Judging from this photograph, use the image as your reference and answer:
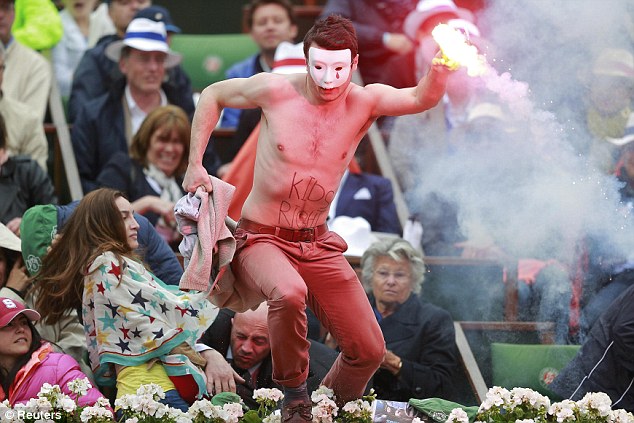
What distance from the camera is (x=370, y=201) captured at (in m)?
7.48

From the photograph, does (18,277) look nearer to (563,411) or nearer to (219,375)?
(219,375)

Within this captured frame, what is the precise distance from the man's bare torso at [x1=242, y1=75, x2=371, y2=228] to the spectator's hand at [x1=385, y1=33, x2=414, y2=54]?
367cm

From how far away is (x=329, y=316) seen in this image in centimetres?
502

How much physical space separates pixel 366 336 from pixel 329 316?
0.17 meters

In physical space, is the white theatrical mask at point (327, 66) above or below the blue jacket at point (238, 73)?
above

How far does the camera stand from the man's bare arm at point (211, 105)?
495 centimetres

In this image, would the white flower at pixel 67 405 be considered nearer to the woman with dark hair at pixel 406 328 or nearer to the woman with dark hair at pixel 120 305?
the woman with dark hair at pixel 120 305

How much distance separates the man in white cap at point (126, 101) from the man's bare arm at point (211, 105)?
2557mm

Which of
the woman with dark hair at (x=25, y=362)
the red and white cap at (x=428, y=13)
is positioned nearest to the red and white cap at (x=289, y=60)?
the red and white cap at (x=428, y=13)

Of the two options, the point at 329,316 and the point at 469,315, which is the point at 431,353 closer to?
the point at 469,315

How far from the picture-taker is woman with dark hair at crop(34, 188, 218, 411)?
5562 mm

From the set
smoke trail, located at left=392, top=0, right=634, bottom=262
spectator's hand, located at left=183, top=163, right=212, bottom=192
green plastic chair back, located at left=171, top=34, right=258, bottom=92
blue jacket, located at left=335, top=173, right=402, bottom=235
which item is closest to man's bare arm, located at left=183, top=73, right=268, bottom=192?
spectator's hand, located at left=183, top=163, right=212, bottom=192

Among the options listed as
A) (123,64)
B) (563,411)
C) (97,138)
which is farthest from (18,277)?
(563,411)

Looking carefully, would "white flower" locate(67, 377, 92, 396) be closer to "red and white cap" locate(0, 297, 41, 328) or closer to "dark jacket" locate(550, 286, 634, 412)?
"red and white cap" locate(0, 297, 41, 328)
